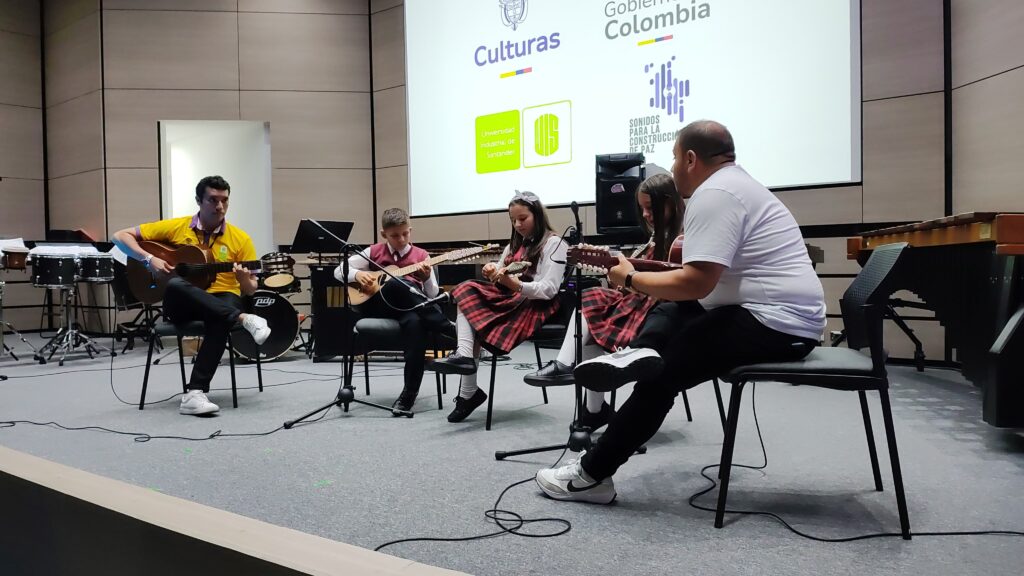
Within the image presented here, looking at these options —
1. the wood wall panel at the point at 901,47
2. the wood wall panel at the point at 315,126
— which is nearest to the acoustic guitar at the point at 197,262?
the wood wall panel at the point at 315,126

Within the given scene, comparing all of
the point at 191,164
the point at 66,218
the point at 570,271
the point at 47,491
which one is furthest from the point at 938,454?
the point at 66,218

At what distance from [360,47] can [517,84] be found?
2368mm

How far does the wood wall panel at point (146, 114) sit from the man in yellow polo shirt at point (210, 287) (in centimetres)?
428

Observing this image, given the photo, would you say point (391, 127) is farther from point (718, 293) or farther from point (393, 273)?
point (718, 293)

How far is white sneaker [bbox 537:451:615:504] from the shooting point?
6.92 feet

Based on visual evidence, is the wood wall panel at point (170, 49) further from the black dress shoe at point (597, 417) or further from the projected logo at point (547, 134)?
the black dress shoe at point (597, 417)

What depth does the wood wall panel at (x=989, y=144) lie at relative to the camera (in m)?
4.31

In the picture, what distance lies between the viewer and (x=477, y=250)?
3652 mm

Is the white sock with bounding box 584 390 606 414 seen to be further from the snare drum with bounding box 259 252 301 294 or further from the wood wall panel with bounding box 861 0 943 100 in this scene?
the wood wall panel with bounding box 861 0 943 100

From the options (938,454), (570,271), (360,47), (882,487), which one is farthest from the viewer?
(360,47)

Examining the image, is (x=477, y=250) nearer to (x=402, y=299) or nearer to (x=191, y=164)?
(x=402, y=299)

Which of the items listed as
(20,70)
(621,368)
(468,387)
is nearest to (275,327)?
(468,387)

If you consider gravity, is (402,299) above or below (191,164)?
below

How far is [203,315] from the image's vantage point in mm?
3621
